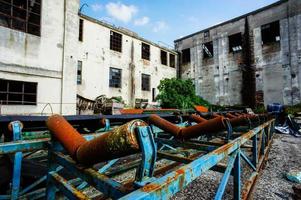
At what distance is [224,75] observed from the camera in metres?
18.7

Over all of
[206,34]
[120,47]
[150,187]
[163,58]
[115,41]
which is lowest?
[150,187]

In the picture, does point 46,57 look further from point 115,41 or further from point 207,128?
point 207,128

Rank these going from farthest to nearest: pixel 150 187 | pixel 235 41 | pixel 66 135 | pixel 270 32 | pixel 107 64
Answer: pixel 235 41
pixel 270 32
pixel 107 64
pixel 66 135
pixel 150 187

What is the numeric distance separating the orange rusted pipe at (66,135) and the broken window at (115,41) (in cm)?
1473

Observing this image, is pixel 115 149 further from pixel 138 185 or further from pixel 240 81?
pixel 240 81

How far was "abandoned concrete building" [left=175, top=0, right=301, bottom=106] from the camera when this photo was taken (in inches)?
598

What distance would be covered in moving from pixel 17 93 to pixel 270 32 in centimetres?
1854

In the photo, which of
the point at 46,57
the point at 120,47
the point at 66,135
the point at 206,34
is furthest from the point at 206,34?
the point at 66,135

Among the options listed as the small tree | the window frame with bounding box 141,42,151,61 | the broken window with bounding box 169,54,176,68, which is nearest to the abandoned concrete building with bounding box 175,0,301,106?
the broken window with bounding box 169,54,176,68

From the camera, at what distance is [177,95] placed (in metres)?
16.0

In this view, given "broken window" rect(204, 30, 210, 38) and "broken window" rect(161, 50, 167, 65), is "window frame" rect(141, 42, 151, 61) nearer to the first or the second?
"broken window" rect(161, 50, 167, 65)

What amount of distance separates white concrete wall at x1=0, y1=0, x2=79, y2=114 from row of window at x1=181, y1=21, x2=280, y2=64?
13.8 metres

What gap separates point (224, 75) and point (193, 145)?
17.9 m

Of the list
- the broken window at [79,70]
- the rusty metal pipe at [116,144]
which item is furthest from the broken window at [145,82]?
the rusty metal pipe at [116,144]
